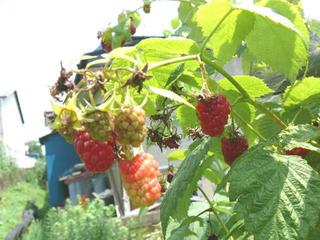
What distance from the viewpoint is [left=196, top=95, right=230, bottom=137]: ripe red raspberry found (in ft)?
3.68

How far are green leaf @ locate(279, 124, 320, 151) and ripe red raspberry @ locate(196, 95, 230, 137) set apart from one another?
0.45 ft

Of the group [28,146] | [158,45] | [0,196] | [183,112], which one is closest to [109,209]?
[183,112]

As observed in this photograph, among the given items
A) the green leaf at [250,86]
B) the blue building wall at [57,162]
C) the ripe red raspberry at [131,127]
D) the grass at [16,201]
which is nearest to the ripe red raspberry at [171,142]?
the green leaf at [250,86]

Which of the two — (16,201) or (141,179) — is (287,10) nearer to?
(141,179)

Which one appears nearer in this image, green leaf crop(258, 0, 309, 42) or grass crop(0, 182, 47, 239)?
green leaf crop(258, 0, 309, 42)

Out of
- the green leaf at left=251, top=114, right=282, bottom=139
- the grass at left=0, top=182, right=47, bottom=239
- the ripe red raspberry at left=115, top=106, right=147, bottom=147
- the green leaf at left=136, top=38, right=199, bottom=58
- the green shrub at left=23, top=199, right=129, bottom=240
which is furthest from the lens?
the grass at left=0, top=182, right=47, bottom=239

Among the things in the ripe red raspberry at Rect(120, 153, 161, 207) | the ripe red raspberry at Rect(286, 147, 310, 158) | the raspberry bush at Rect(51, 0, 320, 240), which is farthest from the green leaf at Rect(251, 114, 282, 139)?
the ripe red raspberry at Rect(120, 153, 161, 207)

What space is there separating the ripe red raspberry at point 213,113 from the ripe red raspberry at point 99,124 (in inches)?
10.0

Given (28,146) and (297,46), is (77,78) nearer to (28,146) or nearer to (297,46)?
(297,46)

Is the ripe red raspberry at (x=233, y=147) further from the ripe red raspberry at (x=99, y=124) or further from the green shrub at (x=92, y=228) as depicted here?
the green shrub at (x=92, y=228)

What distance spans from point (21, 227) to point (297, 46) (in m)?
9.89

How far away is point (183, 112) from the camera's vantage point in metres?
1.56

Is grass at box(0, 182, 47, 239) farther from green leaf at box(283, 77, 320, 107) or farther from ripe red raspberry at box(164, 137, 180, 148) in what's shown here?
green leaf at box(283, 77, 320, 107)

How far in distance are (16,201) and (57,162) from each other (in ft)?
5.46
